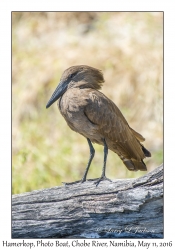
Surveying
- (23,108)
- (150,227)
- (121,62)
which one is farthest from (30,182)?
(150,227)

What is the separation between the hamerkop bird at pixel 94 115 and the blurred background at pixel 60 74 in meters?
2.38

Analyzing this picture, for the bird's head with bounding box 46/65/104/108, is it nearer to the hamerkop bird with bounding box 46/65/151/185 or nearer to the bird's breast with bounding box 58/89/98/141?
the hamerkop bird with bounding box 46/65/151/185

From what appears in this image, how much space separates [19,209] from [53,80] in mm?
4520

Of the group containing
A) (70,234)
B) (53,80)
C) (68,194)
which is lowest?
(70,234)

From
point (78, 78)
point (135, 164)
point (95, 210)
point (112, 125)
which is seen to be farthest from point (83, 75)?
point (95, 210)

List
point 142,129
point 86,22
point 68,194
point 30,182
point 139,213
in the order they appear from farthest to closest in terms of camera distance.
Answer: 1. point 86,22
2. point 142,129
3. point 30,182
4. point 68,194
5. point 139,213

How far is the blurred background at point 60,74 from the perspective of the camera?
340 inches

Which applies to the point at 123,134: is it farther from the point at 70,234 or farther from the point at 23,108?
the point at 23,108

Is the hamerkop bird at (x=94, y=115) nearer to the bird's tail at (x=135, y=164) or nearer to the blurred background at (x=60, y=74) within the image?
the bird's tail at (x=135, y=164)

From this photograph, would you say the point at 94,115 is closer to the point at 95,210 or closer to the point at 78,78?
the point at 78,78

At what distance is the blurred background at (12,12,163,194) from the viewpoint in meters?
8.63

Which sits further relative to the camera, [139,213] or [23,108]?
[23,108]

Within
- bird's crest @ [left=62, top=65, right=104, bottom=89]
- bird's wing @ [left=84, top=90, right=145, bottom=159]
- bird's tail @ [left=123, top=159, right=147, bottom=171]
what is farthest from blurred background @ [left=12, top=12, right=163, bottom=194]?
bird's crest @ [left=62, top=65, right=104, bottom=89]

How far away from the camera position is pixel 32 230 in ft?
17.2
